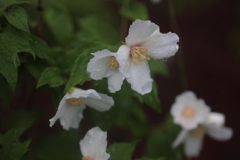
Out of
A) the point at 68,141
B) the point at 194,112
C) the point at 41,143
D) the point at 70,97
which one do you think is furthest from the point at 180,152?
the point at 70,97

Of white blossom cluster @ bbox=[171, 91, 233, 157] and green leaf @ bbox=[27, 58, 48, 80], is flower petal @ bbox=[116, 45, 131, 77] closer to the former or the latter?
green leaf @ bbox=[27, 58, 48, 80]

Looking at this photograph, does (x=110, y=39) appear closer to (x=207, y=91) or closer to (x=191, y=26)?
(x=207, y=91)

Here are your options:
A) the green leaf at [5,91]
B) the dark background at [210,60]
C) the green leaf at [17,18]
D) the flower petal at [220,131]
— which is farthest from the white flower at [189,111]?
the dark background at [210,60]

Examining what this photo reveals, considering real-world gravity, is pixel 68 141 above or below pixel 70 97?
below

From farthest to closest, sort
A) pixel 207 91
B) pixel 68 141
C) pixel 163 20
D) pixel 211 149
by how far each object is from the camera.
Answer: pixel 163 20 → pixel 207 91 → pixel 211 149 → pixel 68 141

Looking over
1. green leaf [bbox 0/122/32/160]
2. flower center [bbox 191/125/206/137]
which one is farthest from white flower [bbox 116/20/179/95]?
flower center [bbox 191/125/206/137]

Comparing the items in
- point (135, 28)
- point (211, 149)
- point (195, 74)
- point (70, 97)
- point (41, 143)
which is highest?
point (135, 28)
